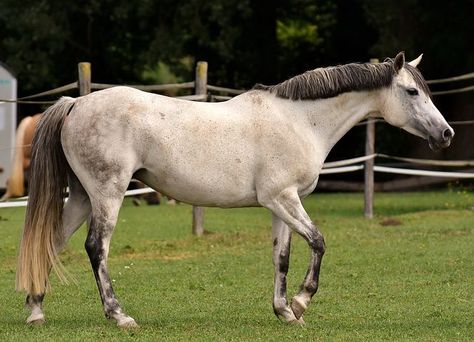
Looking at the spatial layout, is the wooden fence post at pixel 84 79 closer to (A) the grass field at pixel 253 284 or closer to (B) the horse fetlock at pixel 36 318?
(A) the grass field at pixel 253 284

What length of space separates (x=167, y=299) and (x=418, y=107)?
243cm

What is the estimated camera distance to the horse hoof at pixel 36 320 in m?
7.18

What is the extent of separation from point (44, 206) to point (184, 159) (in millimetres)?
983

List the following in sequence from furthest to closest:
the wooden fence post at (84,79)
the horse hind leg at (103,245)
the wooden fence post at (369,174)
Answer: the wooden fence post at (369,174), the wooden fence post at (84,79), the horse hind leg at (103,245)

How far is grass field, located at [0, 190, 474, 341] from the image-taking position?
7.00 m

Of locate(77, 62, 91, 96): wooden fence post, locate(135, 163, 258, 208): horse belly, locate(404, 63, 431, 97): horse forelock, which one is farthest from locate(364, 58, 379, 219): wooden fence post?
locate(135, 163, 258, 208): horse belly

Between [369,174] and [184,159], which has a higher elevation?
[184,159]

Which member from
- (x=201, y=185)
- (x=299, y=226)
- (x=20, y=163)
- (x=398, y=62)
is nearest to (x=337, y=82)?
(x=398, y=62)

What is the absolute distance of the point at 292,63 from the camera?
25281 mm

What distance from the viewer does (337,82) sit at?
301 inches

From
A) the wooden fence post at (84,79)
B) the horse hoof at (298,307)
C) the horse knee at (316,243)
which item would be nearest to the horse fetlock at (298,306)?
the horse hoof at (298,307)

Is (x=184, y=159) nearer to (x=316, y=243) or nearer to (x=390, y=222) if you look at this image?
(x=316, y=243)

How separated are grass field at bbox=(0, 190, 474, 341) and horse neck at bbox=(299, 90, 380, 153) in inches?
50.2

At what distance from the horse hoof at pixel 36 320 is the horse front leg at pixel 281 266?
61.2 inches
